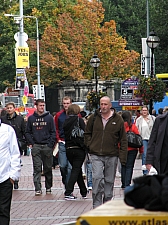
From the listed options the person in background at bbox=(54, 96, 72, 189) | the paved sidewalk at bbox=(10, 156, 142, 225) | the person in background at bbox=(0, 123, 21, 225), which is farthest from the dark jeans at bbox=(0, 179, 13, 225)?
the person in background at bbox=(54, 96, 72, 189)

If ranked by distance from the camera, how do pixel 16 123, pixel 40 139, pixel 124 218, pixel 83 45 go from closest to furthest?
pixel 124 218 → pixel 40 139 → pixel 16 123 → pixel 83 45

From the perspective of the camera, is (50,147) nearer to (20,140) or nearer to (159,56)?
(20,140)

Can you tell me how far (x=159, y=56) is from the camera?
56750mm

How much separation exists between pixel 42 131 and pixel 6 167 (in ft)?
20.4

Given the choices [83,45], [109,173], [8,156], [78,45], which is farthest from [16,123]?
[83,45]

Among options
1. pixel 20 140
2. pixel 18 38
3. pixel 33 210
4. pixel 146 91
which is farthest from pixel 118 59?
pixel 33 210

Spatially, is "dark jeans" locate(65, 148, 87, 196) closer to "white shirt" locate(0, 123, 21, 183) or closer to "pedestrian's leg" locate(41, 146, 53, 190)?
"pedestrian's leg" locate(41, 146, 53, 190)

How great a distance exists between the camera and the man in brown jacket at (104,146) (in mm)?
10781

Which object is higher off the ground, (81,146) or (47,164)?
(81,146)

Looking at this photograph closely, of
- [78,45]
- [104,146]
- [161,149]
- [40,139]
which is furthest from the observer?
[78,45]

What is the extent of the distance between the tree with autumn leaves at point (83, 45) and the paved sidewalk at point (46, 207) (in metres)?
41.7

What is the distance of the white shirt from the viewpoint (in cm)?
826

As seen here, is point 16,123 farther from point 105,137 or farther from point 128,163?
point 105,137

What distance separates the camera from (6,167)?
8297mm
